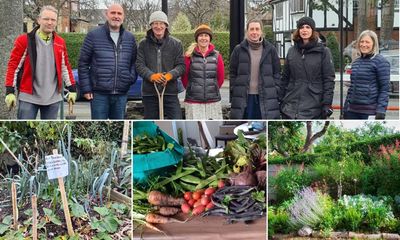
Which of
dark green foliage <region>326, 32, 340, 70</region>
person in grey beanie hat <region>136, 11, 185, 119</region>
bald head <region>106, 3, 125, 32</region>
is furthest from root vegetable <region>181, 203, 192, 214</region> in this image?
dark green foliage <region>326, 32, 340, 70</region>

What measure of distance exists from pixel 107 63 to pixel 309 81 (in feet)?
6.38

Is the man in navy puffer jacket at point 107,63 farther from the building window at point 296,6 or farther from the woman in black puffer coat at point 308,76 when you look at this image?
the building window at point 296,6

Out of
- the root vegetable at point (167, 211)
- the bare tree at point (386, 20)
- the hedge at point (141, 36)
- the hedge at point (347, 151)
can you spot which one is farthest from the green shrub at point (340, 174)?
the hedge at point (141, 36)

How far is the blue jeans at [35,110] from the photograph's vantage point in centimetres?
654

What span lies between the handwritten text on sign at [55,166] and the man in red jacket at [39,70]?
72.7 inches

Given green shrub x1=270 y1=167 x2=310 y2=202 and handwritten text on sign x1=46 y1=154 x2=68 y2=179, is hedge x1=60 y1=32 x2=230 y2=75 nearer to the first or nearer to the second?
green shrub x1=270 y1=167 x2=310 y2=202

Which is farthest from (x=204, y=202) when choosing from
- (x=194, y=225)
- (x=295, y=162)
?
(x=295, y=162)

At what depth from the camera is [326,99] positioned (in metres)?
6.59

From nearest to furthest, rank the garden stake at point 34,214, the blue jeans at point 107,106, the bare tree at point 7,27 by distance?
the garden stake at point 34,214 < the blue jeans at point 107,106 < the bare tree at point 7,27

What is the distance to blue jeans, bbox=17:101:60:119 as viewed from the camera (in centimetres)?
654

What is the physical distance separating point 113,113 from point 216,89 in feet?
3.52

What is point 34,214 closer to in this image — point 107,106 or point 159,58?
point 107,106

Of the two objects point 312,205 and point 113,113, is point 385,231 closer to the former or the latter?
point 312,205

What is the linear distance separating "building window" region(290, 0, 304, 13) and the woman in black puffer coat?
4.47m
